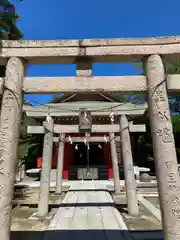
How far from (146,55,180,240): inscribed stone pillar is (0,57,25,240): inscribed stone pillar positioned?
7.43ft

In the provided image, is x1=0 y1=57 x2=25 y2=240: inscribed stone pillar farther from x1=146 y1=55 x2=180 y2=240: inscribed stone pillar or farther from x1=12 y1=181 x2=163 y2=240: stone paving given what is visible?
x1=146 y1=55 x2=180 y2=240: inscribed stone pillar

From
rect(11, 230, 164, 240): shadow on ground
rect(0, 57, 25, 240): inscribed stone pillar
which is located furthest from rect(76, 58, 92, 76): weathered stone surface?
rect(11, 230, 164, 240): shadow on ground

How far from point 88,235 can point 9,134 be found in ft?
10.3

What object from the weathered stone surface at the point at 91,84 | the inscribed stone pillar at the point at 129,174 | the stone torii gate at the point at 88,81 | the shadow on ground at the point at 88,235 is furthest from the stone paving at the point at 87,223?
the weathered stone surface at the point at 91,84

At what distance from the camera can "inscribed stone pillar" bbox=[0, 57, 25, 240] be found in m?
3.26

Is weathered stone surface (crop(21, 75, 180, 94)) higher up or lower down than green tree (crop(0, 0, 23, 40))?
lower down

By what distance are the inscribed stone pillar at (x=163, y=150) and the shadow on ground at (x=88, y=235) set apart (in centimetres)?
191

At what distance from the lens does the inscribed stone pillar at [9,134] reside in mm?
3264

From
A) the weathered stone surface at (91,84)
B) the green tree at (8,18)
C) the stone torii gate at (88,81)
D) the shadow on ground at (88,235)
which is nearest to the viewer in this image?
the stone torii gate at (88,81)

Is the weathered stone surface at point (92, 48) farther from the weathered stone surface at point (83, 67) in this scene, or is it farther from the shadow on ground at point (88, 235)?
the shadow on ground at point (88, 235)

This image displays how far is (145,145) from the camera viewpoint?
866 inches

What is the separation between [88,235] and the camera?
4914 millimetres

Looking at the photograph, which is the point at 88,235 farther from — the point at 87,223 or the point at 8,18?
the point at 8,18

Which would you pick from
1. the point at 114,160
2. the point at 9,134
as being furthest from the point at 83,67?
the point at 114,160
